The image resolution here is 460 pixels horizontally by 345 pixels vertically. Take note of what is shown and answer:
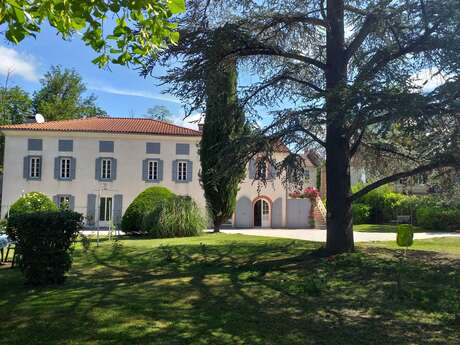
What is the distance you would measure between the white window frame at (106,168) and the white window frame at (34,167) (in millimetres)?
4052

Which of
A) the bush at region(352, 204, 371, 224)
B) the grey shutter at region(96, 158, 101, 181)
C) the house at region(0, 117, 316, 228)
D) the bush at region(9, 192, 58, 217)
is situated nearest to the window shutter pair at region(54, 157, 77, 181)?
the house at region(0, 117, 316, 228)

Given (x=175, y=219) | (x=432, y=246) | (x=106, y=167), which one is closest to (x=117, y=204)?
(x=106, y=167)

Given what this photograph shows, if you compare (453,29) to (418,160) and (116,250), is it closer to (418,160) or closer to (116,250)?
(418,160)

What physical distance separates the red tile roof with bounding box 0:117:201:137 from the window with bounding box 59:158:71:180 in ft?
6.66

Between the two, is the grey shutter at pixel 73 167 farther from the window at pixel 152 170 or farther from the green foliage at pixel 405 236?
the green foliage at pixel 405 236

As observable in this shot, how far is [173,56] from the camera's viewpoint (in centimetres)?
1084

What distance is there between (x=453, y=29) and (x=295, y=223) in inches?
1005

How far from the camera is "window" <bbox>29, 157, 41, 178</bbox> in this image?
101ft

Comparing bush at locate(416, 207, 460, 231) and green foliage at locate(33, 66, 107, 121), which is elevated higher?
green foliage at locate(33, 66, 107, 121)

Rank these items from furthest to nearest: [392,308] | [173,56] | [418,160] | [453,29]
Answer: [418,160] < [173,56] < [453,29] < [392,308]

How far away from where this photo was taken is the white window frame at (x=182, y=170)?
32344 millimetres

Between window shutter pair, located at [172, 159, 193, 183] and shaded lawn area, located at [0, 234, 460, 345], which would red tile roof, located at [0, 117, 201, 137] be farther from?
shaded lawn area, located at [0, 234, 460, 345]

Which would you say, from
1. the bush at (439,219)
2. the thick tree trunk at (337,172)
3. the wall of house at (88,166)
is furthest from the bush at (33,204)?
the bush at (439,219)

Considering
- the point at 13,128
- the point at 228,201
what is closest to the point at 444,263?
the point at 228,201
